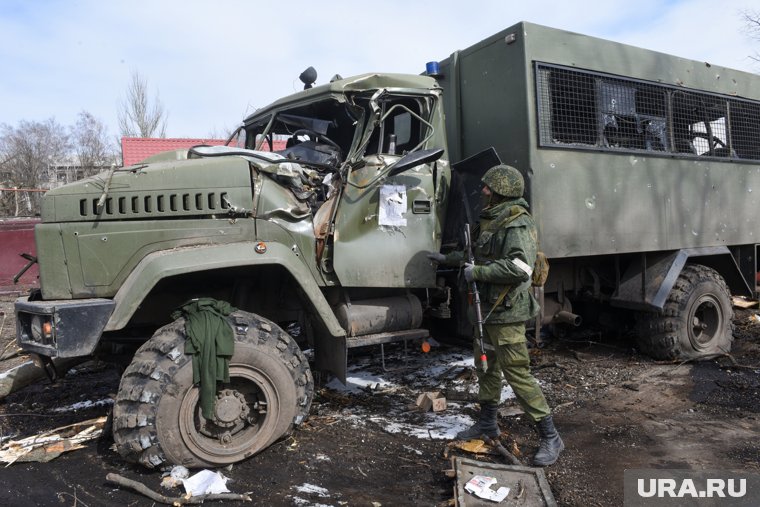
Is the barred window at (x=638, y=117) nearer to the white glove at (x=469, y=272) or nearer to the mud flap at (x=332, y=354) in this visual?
the white glove at (x=469, y=272)

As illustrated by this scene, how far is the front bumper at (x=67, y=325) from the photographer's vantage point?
3000 millimetres

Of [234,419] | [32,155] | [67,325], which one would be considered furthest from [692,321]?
[32,155]

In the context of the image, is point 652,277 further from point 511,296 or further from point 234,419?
point 234,419

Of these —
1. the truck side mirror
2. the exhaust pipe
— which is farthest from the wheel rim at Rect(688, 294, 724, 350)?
the truck side mirror

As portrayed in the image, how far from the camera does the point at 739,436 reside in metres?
3.62

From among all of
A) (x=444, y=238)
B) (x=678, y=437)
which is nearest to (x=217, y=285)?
(x=444, y=238)

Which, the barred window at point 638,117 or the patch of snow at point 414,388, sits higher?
the barred window at point 638,117

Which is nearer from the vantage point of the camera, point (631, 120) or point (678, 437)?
point (678, 437)

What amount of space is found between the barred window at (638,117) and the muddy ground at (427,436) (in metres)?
2.13

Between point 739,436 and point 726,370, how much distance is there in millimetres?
1715

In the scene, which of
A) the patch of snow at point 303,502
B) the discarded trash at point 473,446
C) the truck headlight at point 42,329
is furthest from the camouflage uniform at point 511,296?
the truck headlight at point 42,329

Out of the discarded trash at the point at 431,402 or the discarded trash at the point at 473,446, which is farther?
the discarded trash at the point at 431,402

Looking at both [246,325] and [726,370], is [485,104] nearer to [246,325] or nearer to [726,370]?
[246,325]

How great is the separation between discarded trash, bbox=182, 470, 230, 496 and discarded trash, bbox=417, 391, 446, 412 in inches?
65.5
